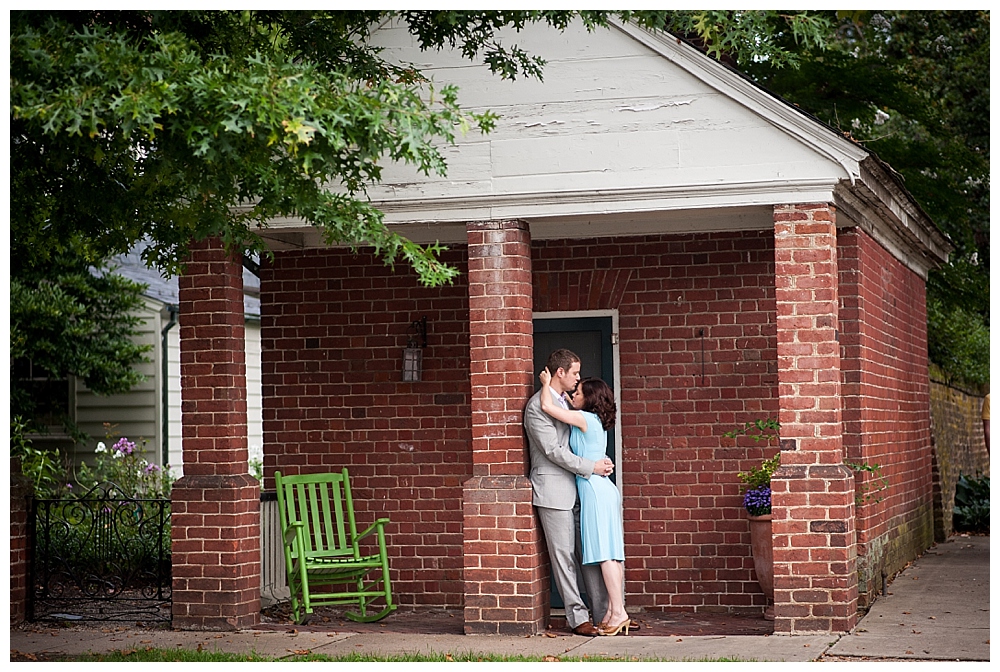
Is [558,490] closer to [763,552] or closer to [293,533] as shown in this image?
[763,552]

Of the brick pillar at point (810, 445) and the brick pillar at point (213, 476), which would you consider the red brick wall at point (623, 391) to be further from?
the brick pillar at point (810, 445)

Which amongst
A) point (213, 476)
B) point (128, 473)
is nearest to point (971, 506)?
point (128, 473)

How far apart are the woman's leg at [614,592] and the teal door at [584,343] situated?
59.0 inches

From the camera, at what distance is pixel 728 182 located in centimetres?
820

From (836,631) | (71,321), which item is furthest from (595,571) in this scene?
(71,321)

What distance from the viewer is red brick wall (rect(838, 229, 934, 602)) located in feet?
30.6

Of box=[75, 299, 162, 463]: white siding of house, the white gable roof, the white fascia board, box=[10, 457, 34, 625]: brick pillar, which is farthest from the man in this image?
box=[75, 299, 162, 463]: white siding of house

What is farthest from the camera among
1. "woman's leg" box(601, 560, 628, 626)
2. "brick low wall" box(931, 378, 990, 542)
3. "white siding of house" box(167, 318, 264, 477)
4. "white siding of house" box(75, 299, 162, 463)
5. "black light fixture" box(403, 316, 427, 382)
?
"white siding of house" box(167, 318, 264, 477)

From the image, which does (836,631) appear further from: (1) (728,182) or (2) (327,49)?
(2) (327,49)

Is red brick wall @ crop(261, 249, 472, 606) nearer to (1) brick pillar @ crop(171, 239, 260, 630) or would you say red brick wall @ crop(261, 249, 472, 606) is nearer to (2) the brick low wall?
(1) brick pillar @ crop(171, 239, 260, 630)

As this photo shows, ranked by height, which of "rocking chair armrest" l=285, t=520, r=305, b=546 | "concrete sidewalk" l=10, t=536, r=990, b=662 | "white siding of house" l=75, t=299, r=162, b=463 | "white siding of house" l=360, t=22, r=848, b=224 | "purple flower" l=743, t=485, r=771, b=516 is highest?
"white siding of house" l=360, t=22, r=848, b=224

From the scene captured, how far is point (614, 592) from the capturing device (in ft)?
27.7

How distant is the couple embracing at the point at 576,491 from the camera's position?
8.42 metres

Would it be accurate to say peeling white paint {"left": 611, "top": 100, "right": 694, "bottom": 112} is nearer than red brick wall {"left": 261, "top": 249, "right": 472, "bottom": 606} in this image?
Yes
